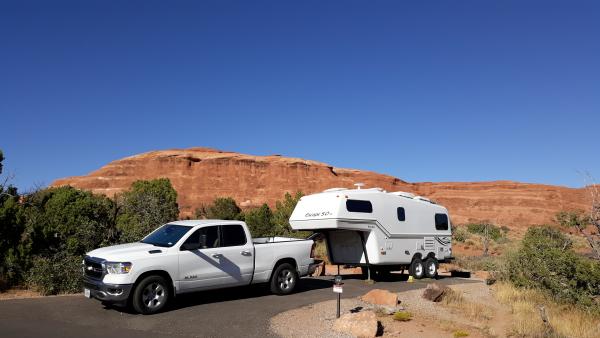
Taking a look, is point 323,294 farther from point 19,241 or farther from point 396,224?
point 19,241

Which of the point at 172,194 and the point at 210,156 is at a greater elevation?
the point at 210,156

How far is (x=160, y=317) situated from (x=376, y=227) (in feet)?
28.5

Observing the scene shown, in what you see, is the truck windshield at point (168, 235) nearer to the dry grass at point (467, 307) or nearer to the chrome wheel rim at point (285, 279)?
the chrome wheel rim at point (285, 279)

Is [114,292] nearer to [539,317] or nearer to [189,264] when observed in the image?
[189,264]

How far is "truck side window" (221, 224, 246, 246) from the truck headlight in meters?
2.49

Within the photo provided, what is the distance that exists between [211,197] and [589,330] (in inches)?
3545

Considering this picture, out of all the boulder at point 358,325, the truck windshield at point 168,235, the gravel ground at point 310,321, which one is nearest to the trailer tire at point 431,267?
the gravel ground at point 310,321

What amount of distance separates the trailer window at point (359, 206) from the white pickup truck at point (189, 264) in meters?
2.93

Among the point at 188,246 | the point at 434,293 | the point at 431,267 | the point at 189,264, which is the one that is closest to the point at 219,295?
the point at 189,264

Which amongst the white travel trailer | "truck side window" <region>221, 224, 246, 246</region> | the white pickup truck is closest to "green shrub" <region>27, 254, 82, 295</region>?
the white pickup truck

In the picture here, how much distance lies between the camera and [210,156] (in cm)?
10706

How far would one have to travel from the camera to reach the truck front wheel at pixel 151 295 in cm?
991

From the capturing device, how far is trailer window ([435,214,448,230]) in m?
19.5

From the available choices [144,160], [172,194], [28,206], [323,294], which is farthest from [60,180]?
[323,294]
